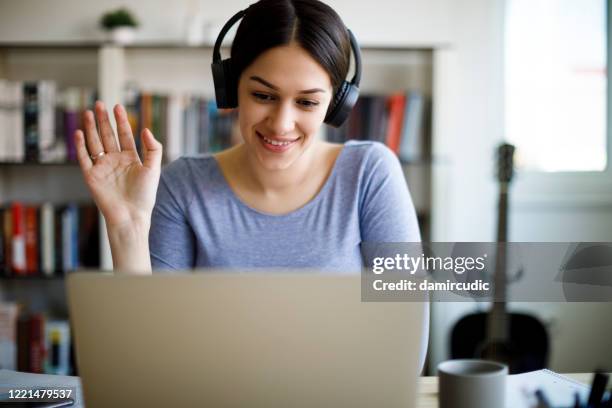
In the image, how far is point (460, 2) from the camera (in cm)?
286

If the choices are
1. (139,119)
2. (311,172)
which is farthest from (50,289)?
(311,172)

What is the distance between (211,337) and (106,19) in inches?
89.8

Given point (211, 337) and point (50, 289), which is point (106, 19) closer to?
point (50, 289)

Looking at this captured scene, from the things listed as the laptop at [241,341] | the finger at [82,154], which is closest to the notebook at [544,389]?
the laptop at [241,341]

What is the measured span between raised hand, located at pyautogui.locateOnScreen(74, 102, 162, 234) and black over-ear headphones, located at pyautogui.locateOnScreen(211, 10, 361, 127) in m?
0.23

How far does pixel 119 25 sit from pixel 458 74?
1.40m

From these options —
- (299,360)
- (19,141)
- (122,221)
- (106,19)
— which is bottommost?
(299,360)

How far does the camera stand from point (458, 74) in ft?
9.43

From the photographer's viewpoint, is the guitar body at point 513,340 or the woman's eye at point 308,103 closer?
the woman's eye at point 308,103

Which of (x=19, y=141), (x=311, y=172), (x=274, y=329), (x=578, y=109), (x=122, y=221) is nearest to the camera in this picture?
(x=274, y=329)

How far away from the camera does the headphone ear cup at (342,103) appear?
1.35 metres

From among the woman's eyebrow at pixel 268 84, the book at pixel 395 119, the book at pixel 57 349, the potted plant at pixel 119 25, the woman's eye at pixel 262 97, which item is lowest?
the book at pixel 57 349

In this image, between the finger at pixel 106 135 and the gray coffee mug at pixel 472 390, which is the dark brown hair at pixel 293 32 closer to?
the finger at pixel 106 135

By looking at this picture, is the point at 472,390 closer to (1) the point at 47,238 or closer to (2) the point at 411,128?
(2) the point at 411,128
